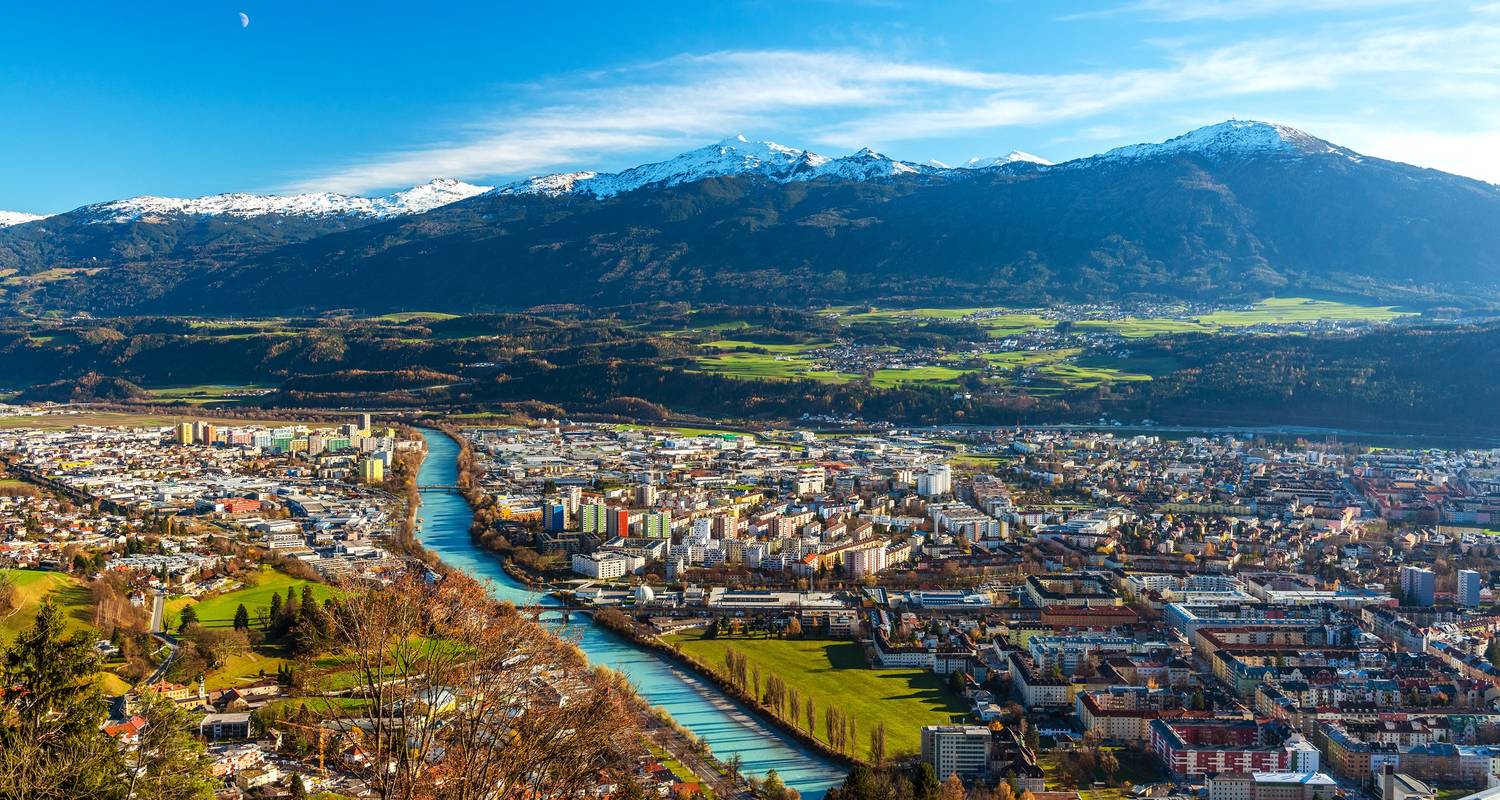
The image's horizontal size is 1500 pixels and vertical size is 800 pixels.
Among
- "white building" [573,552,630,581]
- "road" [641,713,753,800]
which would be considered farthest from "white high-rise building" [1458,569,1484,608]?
"white building" [573,552,630,581]

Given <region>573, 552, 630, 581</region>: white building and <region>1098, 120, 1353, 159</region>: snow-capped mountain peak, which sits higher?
<region>1098, 120, 1353, 159</region>: snow-capped mountain peak

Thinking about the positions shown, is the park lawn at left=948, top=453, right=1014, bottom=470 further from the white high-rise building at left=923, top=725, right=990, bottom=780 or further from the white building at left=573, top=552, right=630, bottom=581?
the white high-rise building at left=923, top=725, right=990, bottom=780

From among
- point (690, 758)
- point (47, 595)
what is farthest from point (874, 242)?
point (690, 758)

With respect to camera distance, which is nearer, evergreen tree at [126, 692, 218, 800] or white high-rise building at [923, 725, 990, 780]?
evergreen tree at [126, 692, 218, 800]

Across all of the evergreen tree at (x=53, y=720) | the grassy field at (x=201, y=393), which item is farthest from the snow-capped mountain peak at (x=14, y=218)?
the evergreen tree at (x=53, y=720)

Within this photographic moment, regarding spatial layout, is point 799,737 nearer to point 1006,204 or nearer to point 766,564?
point 766,564

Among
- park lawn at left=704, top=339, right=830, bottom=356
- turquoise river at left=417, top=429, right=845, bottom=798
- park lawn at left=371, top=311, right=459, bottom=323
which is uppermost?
park lawn at left=371, top=311, right=459, bottom=323

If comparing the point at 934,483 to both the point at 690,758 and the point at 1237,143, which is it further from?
the point at 1237,143
